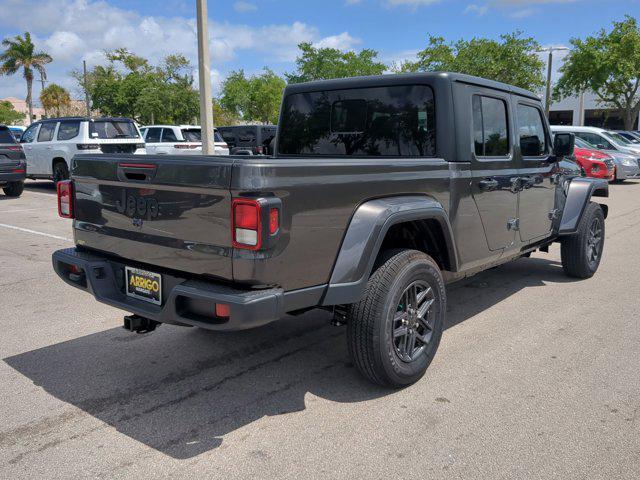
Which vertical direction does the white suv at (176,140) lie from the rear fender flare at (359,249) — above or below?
above

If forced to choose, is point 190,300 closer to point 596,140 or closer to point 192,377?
point 192,377

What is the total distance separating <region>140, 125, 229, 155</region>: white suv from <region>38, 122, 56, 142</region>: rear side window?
10.4 feet

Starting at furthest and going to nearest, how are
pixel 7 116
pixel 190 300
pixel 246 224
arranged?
pixel 7 116 < pixel 190 300 < pixel 246 224

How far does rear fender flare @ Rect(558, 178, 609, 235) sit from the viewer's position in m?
5.91

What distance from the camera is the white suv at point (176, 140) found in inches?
704

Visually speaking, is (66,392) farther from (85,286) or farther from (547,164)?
(547,164)

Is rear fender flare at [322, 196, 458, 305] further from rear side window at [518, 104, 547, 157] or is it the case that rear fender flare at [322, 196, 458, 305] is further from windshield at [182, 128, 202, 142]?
windshield at [182, 128, 202, 142]

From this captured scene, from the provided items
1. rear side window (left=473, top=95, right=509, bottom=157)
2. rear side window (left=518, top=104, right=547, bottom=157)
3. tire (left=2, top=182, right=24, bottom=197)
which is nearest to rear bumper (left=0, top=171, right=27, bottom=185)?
tire (left=2, top=182, right=24, bottom=197)

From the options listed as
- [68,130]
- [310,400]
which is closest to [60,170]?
[68,130]

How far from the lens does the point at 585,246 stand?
6.22 meters

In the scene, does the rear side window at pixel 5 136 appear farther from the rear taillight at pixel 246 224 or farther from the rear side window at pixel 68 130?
the rear taillight at pixel 246 224

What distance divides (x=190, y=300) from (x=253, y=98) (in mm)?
46901

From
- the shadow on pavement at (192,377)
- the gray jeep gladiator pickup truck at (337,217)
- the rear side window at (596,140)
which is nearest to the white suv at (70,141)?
the gray jeep gladiator pickup truck at (337,217)

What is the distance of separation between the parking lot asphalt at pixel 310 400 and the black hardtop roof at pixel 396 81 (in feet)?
6.41
